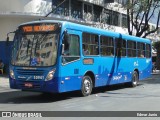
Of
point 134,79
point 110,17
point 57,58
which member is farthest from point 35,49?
point 110,17

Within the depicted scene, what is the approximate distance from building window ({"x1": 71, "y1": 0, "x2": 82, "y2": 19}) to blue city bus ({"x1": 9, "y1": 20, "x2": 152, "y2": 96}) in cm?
2017

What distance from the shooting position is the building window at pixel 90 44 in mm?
15305

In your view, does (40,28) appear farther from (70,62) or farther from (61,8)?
(61,8)

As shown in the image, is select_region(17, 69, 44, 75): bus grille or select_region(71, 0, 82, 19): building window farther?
select_region(71, 0, 82, 19): building window

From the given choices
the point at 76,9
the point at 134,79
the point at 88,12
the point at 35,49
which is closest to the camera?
the point at 35,49

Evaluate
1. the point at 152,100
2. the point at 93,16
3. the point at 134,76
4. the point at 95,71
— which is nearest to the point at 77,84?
the point at 95,71

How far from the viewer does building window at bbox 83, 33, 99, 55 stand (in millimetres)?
15305

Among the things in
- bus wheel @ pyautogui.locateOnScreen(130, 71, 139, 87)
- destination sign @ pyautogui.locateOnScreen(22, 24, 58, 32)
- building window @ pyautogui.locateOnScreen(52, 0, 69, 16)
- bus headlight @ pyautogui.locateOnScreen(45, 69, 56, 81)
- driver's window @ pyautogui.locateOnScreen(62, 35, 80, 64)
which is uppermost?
building window @ pyautogui.locateOnScreen(52, 0, 69, 16)

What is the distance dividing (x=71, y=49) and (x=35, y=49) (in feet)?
4.65

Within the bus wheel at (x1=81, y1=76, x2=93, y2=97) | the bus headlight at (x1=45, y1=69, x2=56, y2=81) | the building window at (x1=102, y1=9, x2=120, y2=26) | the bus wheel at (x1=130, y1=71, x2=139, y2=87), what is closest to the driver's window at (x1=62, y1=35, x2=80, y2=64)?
the bus headlight at (x1=45, y1=69, x2=56, y2=81)

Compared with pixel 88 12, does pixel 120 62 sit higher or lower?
lower

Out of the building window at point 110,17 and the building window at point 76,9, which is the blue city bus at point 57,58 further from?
the building window at point 110,17

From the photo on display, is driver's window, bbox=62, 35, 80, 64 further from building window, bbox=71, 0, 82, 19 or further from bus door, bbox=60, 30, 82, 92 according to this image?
building window, bbox=71, 0, 82, 19

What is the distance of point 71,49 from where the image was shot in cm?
1423
